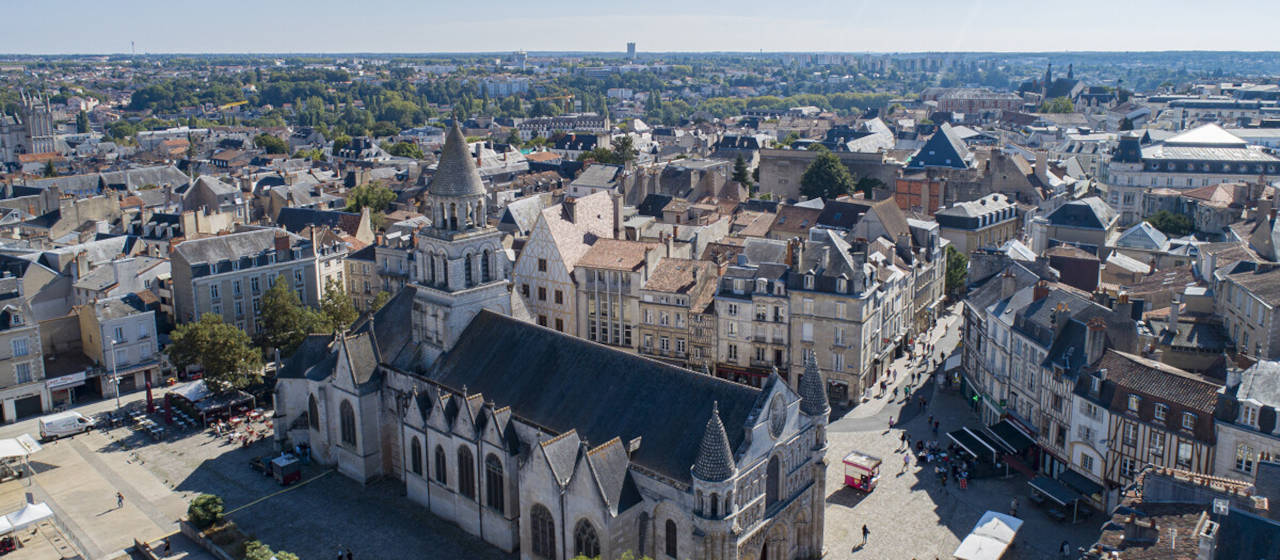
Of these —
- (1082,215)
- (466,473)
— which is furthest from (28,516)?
(1082,215)

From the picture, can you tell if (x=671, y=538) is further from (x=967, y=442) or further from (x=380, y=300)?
(x=380, y=300)

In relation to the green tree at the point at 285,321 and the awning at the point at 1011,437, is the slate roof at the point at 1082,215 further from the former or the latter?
the green tree at the point at 285,321

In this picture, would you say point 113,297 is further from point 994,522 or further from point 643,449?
point 994,522

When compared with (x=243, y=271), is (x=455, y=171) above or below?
above

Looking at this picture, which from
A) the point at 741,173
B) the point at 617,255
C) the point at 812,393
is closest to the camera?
the point at 812,393

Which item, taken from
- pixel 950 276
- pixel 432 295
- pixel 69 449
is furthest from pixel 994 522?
pixel 69 449
